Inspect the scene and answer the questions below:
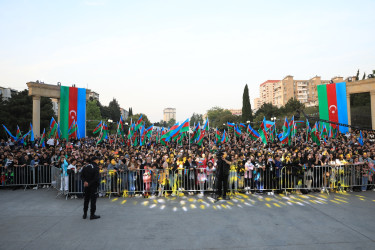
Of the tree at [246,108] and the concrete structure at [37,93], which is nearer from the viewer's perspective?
the concrete structure at [37,93]

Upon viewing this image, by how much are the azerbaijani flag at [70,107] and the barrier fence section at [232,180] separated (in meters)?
17.5

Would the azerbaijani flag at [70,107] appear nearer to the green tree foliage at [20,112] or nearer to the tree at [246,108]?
the green tree foliage at [20,112]

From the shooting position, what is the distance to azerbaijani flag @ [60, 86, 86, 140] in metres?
26.4

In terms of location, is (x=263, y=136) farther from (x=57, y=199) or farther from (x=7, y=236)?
(x=7, y=236)

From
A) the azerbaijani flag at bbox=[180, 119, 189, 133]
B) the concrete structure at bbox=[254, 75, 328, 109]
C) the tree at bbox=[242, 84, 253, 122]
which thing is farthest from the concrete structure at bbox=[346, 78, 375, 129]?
the concrete structure at bbox=[254, 75, 328, 109]

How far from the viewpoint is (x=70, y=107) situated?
26.6 metres

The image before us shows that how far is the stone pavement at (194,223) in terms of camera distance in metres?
5.44

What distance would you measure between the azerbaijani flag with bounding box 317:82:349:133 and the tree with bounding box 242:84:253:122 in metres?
38.1

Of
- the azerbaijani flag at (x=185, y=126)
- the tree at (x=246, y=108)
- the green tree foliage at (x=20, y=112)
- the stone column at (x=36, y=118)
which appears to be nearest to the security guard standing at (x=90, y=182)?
the azerbaijani flag at (x=185, y=126)

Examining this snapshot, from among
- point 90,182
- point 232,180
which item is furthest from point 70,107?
point 232,180

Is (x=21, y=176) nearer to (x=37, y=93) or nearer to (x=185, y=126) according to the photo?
(x=185, y=126)

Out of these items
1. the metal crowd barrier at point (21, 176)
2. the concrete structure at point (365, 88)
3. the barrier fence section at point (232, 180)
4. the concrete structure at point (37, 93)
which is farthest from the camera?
the concrete structure at point (365, 88)

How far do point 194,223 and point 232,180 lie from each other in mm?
4144

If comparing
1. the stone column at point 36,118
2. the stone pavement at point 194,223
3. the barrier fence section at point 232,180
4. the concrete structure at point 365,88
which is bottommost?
the stone pavement at point 194,223
